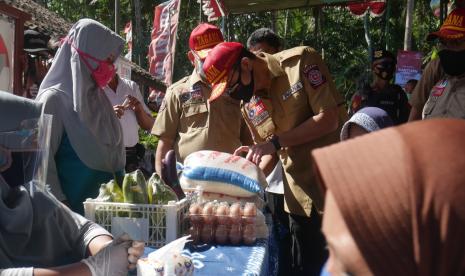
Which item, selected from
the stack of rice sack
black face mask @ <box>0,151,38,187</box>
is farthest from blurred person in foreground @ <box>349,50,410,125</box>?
black face mask @ <box>0,151,38,187</box>

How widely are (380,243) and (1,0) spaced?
4111 millimetres

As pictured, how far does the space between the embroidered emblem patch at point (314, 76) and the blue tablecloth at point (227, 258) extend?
101cm

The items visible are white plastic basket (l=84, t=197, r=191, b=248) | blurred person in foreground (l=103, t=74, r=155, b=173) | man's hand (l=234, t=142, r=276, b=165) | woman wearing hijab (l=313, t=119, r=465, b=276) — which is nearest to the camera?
woman wearing hijab (l=313, t=119, r=465, b=276)

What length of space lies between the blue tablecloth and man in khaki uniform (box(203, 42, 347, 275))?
71 centimetres

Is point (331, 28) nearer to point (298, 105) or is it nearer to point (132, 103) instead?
point (132, 103)

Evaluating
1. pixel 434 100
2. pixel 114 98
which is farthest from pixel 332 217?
pixel 114 98

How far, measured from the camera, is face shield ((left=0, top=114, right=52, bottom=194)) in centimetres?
193

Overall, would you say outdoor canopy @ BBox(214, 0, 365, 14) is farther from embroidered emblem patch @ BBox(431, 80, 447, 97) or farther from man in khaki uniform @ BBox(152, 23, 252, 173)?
man in khaki uniform @ BBox(152, 23, 252, 173)

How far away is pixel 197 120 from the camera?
12.7 feet

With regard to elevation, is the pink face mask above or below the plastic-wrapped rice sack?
above

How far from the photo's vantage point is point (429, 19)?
23.6 m

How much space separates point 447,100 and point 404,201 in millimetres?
3327

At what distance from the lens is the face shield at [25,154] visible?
193 centimetres

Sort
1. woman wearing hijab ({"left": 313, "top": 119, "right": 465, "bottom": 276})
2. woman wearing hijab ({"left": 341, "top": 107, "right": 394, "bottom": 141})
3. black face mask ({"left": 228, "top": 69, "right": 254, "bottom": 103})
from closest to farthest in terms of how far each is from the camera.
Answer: woman wearing hijab ({"left": 313, "top": 119, "right": 465, "bottom": 276}) → woman wearing hijab ({"left": 341, "top": 107, "right": 394, "bottom": 141}) → black face mask ({"left": 228, "top": 69, "right": 254, "bottom": 103})
